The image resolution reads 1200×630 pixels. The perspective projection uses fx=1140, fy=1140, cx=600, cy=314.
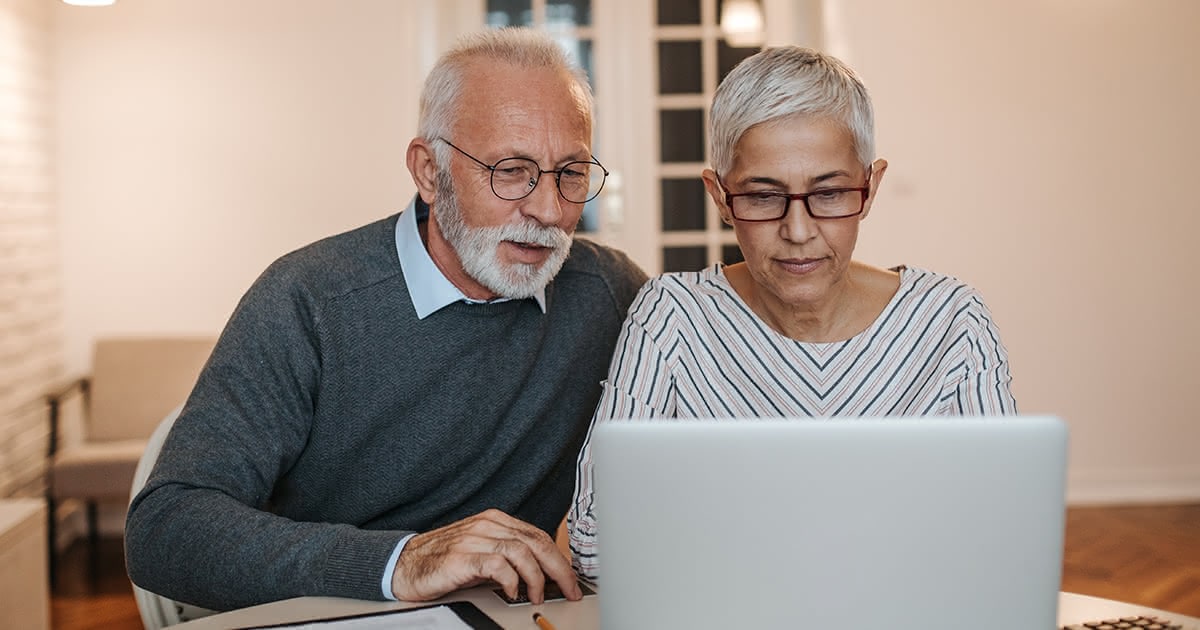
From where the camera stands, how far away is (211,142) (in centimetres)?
491

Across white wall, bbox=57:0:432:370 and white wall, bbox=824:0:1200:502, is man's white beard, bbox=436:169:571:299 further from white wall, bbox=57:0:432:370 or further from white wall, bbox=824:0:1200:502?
white wall, bbox=824:0:1200:502

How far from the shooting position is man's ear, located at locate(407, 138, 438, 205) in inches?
74.5

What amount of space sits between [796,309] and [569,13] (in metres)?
3.91

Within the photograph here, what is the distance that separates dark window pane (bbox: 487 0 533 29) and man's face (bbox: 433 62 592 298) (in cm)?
361

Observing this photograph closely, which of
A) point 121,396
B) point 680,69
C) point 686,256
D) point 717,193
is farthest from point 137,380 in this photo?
point 717,193

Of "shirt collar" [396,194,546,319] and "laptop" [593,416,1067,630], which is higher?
"shirt collar" [396,194,546,319]

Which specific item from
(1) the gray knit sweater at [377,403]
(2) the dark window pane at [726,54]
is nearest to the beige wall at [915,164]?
(2) the dark window pane at [726,54]

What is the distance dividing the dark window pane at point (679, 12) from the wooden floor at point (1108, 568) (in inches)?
111

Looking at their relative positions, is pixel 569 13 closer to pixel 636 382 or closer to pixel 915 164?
pixel 915 164

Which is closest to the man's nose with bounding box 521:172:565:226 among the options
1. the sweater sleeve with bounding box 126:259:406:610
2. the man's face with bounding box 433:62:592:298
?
the man's face with bounding box 433:62:592:298

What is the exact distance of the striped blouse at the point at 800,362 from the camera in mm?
1606

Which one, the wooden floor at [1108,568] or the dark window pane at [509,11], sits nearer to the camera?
the wooden floor at [1108,568]

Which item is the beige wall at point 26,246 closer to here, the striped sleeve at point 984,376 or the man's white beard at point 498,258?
the man's white beard at point 498,258

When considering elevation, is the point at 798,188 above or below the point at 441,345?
above
